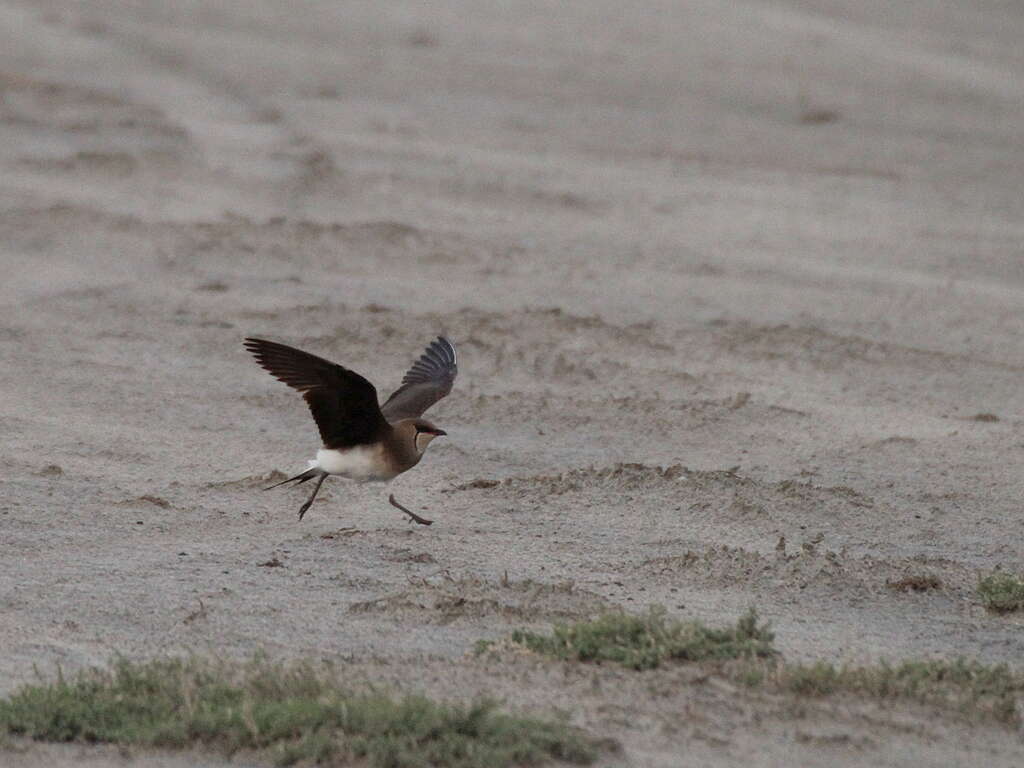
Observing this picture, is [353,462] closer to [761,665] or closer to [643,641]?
[643,641]

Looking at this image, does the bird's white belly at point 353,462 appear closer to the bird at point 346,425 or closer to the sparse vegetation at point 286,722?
the bird at point 346,425

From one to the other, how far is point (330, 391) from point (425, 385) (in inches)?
A: 41.6

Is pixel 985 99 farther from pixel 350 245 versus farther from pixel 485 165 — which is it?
pixel 350 245

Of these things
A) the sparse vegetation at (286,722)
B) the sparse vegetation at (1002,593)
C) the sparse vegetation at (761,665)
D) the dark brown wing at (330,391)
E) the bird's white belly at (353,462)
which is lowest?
the sparse vegetation at (286,722)

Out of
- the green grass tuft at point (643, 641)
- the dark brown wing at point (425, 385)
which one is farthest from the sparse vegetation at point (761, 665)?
the dark brown wing at point (425, 385)

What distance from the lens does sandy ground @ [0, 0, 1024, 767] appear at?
221 inches

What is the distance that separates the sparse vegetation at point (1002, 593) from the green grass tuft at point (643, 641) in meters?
1.01

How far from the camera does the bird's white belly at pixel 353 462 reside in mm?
6566

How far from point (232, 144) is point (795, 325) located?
537 cm

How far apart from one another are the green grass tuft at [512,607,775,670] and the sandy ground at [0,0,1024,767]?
4.3 inches

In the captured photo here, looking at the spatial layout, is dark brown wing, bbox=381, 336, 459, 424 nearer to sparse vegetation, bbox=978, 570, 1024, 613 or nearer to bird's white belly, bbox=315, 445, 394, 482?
bird's white belly, bbox=315, 445, 394, 482

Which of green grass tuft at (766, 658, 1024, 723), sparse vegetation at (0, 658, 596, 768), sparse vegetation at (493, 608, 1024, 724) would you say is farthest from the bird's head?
green grass tuft at (766, 658, 1024, 723)

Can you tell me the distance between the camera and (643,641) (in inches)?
203

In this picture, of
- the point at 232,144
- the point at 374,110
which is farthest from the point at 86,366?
the point at 374,110
